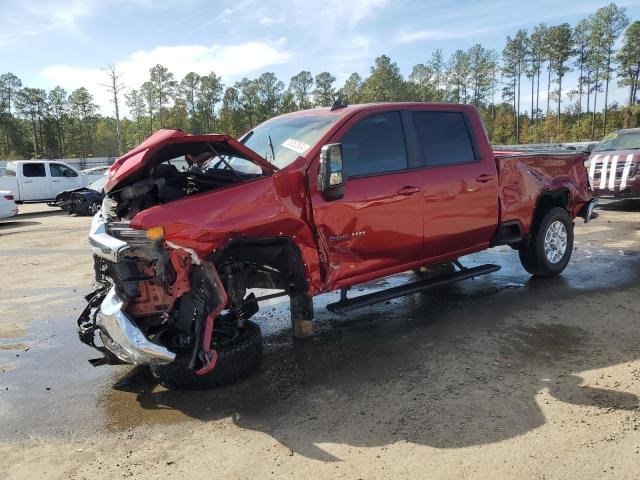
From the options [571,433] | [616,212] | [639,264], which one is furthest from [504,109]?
[571,433]

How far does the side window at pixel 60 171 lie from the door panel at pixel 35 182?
0.27 m

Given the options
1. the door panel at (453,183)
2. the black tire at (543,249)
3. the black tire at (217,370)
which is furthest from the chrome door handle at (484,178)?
the black tire at (217,370)

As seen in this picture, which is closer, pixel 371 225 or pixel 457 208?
pixel 371 225

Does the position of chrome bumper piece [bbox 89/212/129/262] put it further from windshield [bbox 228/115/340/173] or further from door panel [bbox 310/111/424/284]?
door panel [bbox 310/111/424/284]

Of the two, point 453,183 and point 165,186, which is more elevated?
point 165,186

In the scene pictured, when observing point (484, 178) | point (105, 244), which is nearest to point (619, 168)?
point (484, 178)

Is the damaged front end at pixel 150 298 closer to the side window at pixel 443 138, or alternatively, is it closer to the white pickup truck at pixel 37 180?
the side window at pixel 443 138

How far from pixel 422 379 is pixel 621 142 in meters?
11.2

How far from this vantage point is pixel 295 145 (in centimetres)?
445

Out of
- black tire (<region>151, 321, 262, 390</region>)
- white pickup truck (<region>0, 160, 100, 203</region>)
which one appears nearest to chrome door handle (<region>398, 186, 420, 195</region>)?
black tire (<region>151, 321, 262, 390</region>)

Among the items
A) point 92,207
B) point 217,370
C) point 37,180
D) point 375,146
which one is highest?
point 375,146

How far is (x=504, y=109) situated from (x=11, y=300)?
82137mm

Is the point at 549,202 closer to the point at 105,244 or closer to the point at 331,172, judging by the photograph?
the point at 331,172

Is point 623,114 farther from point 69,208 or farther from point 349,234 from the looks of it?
point 349,234
